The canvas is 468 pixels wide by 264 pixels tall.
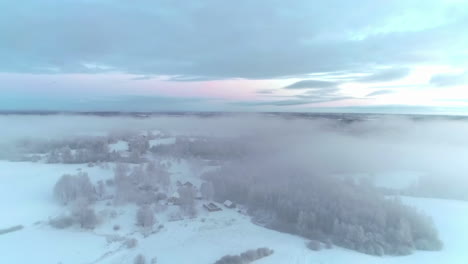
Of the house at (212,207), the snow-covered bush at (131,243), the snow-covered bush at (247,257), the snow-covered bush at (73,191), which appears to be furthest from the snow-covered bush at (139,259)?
the snow-covered bush at (73,191)

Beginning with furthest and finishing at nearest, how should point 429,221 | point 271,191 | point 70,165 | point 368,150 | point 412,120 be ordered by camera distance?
point 412,120
point 368,150
point 70,165
point 271,191
point 429,221

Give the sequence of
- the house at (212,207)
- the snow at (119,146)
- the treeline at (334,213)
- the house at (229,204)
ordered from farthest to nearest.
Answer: the snow at (119,146), the house at (229,204), the house at (212,207), the treeline at (334,213)

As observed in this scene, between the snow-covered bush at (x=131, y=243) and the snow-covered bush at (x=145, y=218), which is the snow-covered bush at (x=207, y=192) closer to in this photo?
the snow-covered bush at (x=145, y=218)

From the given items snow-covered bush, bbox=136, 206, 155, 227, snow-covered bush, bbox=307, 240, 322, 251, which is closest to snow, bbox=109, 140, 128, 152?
snow-covered bush, bbox=136, 206, 155, 227


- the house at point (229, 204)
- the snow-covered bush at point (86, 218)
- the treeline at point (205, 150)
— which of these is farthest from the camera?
the treeline at point (205, 150)

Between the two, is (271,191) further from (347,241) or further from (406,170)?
(406,170)

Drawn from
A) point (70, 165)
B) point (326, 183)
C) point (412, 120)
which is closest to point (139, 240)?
point (326, 183)

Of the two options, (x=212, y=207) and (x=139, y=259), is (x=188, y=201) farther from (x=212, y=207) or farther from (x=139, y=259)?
(x=139, y=259)
